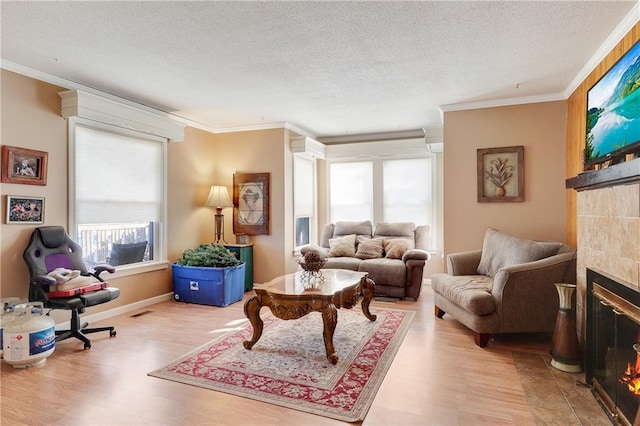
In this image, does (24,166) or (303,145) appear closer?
(24,166)

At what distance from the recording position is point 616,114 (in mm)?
2166

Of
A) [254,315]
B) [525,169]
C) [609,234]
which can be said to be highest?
[525,169]

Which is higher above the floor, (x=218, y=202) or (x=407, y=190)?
(x=407, y=190)

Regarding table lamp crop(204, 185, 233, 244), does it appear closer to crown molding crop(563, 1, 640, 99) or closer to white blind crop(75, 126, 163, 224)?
white blind crop(75, 126, 163, 224)

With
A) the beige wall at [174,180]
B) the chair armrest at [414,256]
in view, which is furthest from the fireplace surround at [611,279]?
the beige wall at [174,180]

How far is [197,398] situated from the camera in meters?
2.19

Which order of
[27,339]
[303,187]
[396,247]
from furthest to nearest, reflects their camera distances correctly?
[303,187] < [396,247] < [27,339]

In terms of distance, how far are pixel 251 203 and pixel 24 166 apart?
108 inches

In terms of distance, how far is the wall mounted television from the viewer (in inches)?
78.0

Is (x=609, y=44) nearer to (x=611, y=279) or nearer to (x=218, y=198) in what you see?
(x=611, y=279)

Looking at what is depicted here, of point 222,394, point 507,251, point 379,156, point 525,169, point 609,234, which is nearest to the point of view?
point 609,234

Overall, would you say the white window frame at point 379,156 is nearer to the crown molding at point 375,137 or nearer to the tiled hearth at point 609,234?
the crown molding at point 375,137

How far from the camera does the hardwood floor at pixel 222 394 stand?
6.49 ft

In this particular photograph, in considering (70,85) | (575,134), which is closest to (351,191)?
(575,134)
